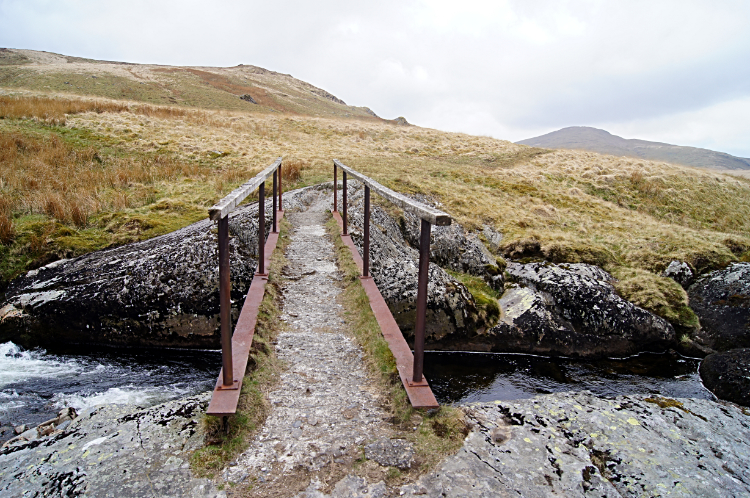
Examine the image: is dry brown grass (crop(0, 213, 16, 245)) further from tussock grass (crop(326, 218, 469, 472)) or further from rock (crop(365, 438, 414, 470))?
rock (crop(365, 438, 414, 470))

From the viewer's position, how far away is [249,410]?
3229 mm

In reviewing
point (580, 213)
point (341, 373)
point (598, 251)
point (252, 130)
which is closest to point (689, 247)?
point (598, 251)

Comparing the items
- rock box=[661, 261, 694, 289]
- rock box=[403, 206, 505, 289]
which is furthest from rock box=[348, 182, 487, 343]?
rock box=[661, 261, 694, 289]

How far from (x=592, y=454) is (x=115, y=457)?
350 centimetres

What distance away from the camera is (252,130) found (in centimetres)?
2716

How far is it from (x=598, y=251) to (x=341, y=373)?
29.2 ft

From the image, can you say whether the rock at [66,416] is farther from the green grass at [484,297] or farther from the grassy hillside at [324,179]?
the green grass at [484,297]

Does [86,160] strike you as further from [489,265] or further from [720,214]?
[720,214]

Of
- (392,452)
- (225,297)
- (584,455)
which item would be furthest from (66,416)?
(584,455)

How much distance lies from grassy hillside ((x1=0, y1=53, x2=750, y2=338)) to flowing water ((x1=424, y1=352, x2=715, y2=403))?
5.31 ft

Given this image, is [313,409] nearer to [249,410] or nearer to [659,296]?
[249,410]

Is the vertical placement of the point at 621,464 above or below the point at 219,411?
below

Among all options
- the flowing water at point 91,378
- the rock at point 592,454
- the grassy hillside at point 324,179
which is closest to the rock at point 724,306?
the grassy hillside at point 324,179

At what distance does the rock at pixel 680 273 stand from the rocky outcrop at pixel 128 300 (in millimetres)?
9377
